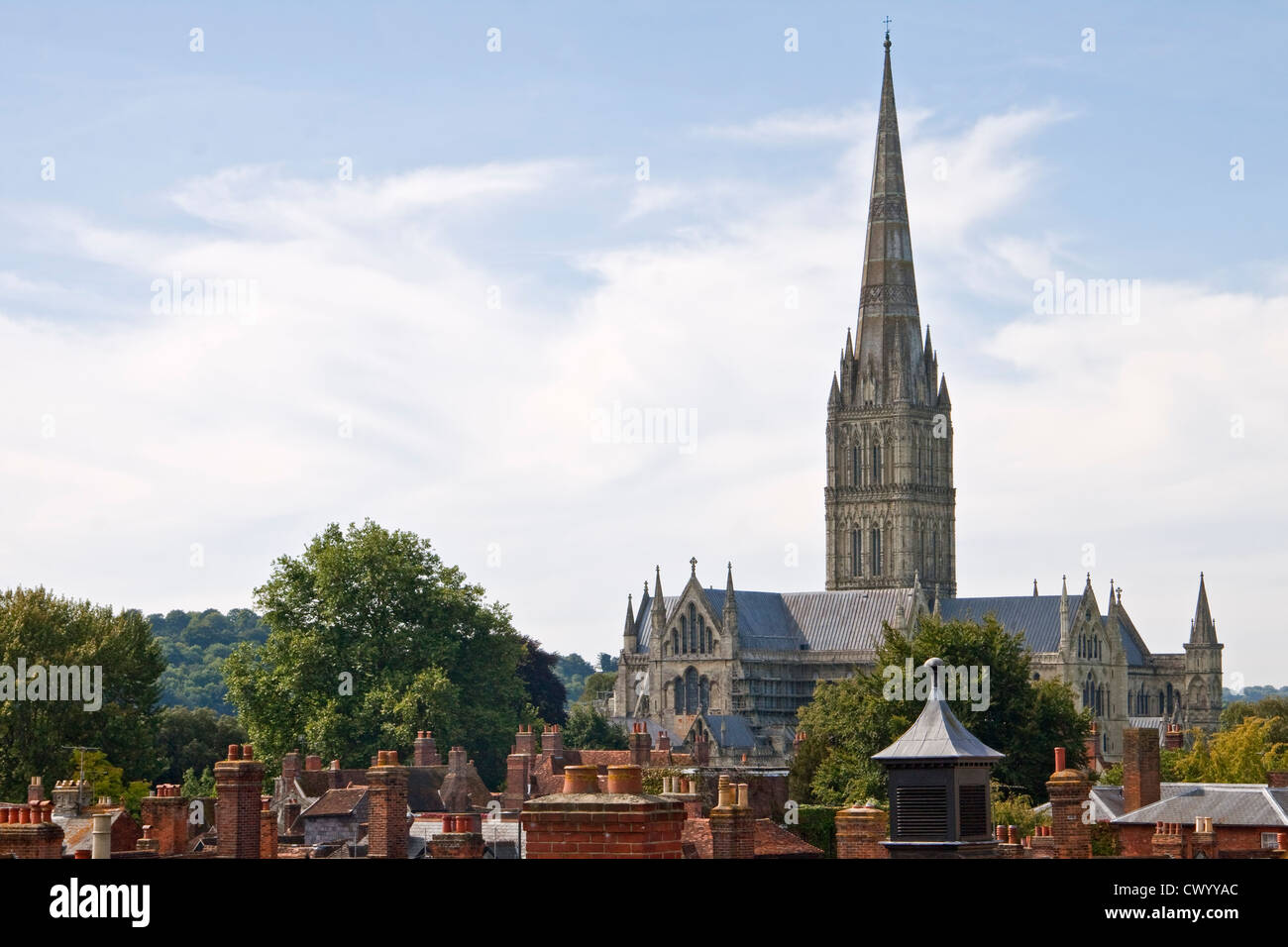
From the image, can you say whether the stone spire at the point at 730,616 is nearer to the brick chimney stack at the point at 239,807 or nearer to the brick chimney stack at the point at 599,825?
the brick chimney stack at the point at 239,807

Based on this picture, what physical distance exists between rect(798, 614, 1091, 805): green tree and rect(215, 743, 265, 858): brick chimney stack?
33356 millimetres

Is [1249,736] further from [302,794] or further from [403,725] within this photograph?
[302,794]

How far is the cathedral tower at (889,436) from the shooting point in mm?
159125

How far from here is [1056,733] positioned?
242 feet

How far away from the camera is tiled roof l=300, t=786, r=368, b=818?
49.7 metres

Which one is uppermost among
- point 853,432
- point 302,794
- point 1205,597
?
point 853,432

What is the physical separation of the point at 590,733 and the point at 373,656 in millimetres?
32136

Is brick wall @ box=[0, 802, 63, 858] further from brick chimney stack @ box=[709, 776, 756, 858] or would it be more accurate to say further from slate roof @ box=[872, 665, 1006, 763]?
brick chimney stack @ box=[709, 776, 756, 858]

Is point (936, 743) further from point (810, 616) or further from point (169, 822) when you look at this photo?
point (810, 616)

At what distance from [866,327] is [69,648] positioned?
95963 millimetres

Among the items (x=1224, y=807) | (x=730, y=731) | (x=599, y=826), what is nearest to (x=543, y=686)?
(x=730, y=731)

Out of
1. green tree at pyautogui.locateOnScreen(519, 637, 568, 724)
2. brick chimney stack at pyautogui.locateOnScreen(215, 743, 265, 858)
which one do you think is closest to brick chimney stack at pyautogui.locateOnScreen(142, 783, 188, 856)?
brick chimney stack at pyautogui.locateOnScreen(215, 743, 265, 858)

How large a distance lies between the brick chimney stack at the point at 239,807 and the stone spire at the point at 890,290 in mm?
125543
